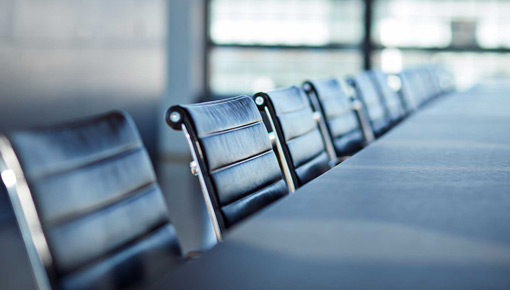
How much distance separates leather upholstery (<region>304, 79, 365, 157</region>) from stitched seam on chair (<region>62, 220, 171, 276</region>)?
1.18m

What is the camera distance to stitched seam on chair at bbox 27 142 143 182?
3.48ft

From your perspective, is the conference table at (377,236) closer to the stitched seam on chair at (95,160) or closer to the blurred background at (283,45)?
the stitched seam on chair at (95,160)

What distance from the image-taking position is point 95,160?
1.19m

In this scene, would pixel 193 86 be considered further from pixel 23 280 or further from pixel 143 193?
pixel 143 193

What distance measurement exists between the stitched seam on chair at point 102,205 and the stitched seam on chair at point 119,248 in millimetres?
77

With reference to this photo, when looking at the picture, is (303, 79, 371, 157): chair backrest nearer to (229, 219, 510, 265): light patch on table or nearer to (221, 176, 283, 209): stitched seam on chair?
(221, 176, 283, 209): stitched seam on chair

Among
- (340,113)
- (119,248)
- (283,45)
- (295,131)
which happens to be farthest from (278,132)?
(283,45)

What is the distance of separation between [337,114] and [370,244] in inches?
70.5

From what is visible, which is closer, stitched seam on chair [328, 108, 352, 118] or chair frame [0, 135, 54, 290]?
chair frame [0, 135, 54, 290]

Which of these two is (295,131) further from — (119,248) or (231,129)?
(119,248)

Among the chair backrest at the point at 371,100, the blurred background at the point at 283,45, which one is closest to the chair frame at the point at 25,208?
the chair backrest at the point at 371,100

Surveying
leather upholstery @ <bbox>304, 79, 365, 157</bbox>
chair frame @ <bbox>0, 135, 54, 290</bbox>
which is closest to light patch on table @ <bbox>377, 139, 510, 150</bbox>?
leather upholstery @ <bbox>304, 79, 365, 157</bbox>

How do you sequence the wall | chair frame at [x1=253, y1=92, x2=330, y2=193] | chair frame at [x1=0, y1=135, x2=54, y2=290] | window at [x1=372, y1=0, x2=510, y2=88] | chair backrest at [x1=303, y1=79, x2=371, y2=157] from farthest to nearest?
window at [x1=372, y1=0, x2=510, y2=88] < the wall < chair backrest at [x1=303, y1=79, x2=371, y2=157] < chair frame at [x1=253, y1=92, x2=330, y2=193] < chair frame at [x1=0, y1=135, x2=54, y2=290]

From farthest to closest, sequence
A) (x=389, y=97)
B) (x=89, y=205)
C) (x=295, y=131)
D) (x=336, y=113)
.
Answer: (x=389, y=97) → (x=336, y=113) → (x=295, y=131) → (x=89, y=205)
